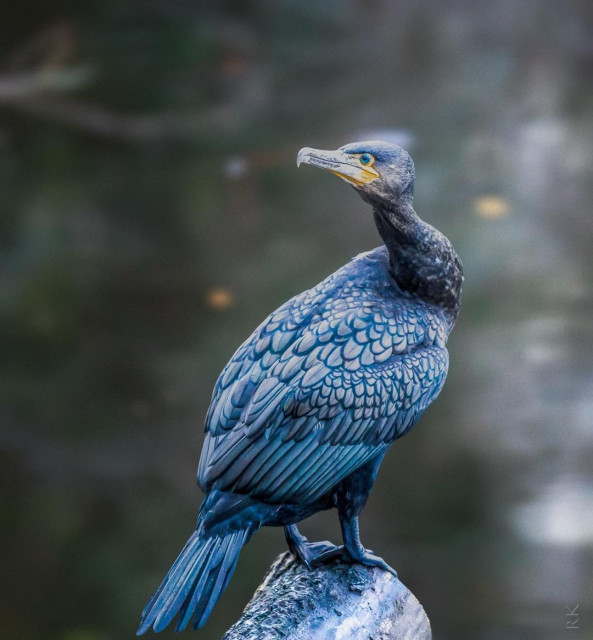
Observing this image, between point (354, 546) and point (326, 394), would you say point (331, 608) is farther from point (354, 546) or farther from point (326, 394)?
point (326, 394)

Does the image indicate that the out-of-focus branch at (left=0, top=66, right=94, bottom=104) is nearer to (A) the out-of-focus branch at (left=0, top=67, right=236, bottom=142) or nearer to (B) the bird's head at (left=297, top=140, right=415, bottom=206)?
(A) the out-of-focus branch at (left=0, top=67, right=236, bottom=142)

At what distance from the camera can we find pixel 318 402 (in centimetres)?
140

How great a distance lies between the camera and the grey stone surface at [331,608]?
4.82ft

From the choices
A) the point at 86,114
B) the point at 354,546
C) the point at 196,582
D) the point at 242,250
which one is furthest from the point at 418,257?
the point at 86,114

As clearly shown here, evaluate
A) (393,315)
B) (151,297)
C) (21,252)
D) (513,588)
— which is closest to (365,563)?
(393,315)

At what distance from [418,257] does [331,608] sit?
1.89 feet

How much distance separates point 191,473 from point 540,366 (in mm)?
1094

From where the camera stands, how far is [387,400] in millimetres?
1422

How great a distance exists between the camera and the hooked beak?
1.41 m

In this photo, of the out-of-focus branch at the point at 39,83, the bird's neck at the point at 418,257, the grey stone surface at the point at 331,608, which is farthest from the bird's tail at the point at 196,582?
the out-of-focus branch at the point at 39,83

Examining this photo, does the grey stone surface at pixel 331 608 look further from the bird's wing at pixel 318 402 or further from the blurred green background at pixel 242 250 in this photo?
the blurred green background at pixel 242 250

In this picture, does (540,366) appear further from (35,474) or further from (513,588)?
(35,474)

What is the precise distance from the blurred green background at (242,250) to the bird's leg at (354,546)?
1217mm

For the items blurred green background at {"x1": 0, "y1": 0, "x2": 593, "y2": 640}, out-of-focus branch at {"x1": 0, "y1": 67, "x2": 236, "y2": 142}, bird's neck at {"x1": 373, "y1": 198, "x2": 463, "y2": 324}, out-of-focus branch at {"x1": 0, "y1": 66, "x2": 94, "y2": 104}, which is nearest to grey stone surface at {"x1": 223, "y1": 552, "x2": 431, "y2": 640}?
bird's neck at {"x1": 373, "y1": 198, "x2": 463, "y2": 324}
